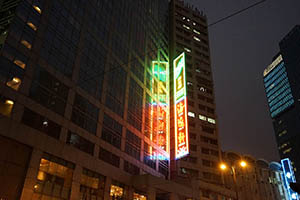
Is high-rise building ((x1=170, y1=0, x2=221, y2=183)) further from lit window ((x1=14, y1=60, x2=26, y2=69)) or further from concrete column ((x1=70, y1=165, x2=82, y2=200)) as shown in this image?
lit window ((x1=14, y1=60, x2=26, y2=69))

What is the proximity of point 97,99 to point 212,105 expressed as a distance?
46.5 meters

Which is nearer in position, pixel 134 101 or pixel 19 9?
pixel 19 9

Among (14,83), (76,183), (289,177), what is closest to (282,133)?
(289,177)

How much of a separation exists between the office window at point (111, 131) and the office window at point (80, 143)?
3.12 m

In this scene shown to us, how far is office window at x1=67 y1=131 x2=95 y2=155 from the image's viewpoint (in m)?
31.6

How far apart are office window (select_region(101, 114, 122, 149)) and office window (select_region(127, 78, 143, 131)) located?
387 cm

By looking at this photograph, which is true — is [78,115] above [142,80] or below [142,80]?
below

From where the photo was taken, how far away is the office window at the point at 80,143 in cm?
3162

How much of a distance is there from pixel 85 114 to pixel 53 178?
950cm

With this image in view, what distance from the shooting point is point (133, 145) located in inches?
1711

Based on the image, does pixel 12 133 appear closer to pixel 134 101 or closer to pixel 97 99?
pixel 97 99

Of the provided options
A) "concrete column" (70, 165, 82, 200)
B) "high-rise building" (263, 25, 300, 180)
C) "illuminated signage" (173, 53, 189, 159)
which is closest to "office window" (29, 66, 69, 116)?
"concrete column" (70, 165, 82, 200)

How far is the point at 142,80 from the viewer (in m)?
52.3

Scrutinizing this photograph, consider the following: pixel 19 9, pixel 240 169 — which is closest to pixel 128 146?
pixel 19 9
